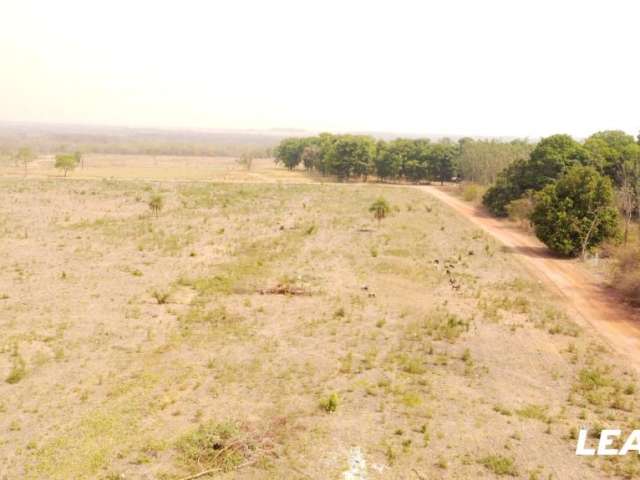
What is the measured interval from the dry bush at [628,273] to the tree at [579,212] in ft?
18.1

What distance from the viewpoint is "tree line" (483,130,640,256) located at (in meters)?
38.6

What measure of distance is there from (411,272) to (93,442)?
77.6 ft

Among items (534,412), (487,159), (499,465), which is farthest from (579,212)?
(487,159)

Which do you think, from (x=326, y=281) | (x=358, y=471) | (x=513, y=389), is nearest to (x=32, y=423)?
(x=358, y=471)

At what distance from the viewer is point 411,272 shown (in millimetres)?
34344

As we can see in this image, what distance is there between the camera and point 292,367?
19875 mm

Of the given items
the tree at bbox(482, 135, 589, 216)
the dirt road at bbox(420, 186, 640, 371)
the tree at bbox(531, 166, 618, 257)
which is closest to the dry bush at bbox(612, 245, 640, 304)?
the dirt road at bbox(420, 186, 640, 371)

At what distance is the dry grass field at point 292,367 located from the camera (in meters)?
14.2

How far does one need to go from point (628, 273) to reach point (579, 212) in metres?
9.44

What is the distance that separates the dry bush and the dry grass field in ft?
15.4

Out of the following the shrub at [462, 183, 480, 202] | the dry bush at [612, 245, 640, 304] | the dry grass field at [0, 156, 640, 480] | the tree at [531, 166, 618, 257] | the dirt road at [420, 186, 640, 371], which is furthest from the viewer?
the shrub at [462, 183, 480, 202]

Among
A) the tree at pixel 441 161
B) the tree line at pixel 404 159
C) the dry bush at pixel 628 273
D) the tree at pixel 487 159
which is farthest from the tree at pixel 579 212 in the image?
the tree at pixel 441 161

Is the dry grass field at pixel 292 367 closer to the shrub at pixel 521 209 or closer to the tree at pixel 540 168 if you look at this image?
the shrub at pixel 521 209

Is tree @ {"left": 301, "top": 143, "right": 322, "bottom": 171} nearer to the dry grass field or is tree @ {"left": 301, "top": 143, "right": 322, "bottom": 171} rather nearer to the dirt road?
the dirt road
